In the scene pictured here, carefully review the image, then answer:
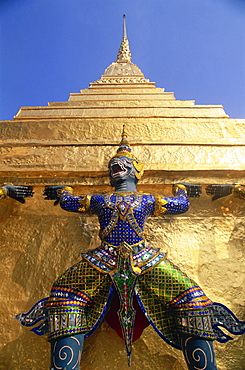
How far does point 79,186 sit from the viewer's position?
3.91m

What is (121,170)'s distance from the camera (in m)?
3.03

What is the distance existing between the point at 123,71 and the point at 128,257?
11131 mm

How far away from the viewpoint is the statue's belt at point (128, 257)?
2361mm

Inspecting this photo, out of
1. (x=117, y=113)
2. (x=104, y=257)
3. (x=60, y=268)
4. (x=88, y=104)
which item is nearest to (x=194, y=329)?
(x=104, y=257)

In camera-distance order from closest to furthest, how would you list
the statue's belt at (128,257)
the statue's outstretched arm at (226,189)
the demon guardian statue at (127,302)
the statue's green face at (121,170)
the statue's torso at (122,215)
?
the demon guardian statue at (127,302)
the statue's belt at (128,257)
the statue's torso at (122,215)
the statue's green face at (121,170)
the statue's outstretched arm at (226,189)

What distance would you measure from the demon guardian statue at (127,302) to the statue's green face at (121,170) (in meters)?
0.39

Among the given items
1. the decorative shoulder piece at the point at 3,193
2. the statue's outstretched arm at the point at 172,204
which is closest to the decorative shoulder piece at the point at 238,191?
the statue's outstretched arm at the point at 172,204

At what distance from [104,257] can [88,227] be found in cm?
125

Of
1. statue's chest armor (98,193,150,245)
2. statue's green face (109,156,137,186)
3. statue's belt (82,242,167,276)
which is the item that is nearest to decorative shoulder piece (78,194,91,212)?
statue's chest armor (98,193,150,245)

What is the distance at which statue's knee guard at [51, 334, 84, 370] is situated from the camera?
6.64 ft

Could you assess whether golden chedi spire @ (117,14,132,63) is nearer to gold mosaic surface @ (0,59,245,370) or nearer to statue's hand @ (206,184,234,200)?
gold mosaic surface @ (0,59,245,370)

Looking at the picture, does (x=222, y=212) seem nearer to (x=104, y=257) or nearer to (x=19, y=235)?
(x=104, y=257)

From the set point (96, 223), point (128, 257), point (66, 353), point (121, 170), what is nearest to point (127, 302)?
point (128, 257)

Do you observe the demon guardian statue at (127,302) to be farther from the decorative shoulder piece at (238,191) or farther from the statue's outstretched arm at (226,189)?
the decorative shoulder piece at (238,191)
